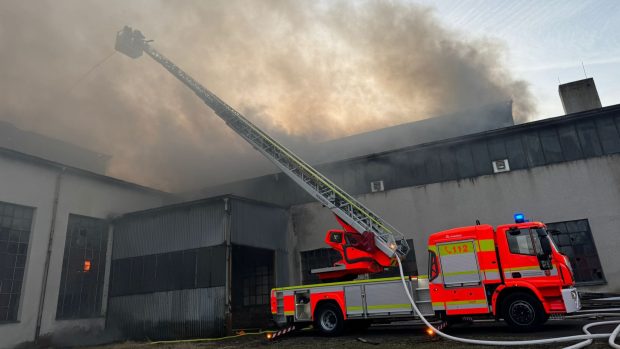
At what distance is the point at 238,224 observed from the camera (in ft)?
54.4

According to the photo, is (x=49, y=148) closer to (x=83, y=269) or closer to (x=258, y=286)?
(x=83, y=269)

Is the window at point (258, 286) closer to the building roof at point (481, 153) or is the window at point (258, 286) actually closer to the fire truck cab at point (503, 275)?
the building roof at point (481, 153)

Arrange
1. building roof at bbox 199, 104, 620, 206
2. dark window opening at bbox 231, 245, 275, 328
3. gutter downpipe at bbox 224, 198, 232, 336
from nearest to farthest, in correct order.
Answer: gutter downpipe at bbox 224, 198, 232, 336 → building roof at bbox 199, 104, 620, 206 → dark window opening at bbox 231, 245, 275, 328

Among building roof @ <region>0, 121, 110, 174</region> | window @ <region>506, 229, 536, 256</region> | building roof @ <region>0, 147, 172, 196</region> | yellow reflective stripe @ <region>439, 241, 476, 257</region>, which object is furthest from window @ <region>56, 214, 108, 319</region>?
window @ <region>506, 229, 536, 256</region>

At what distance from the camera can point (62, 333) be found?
15.8 m

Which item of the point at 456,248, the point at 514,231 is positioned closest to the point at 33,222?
the point at 456,248

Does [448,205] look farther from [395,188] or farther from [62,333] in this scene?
[62,333]

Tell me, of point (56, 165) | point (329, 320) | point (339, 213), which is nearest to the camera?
point (329, 320)

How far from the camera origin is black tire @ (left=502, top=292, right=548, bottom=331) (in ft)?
29.3

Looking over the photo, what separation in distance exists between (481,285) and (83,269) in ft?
52.4

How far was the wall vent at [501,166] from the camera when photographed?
643 inches

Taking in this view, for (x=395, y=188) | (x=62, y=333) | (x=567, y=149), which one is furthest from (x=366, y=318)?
(x=62, y=333)

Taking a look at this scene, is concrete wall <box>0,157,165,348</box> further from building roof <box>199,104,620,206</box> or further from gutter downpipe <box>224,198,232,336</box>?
building roof <box>199,104,620,206</box>

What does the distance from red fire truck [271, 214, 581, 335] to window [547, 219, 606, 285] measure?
6183mm
